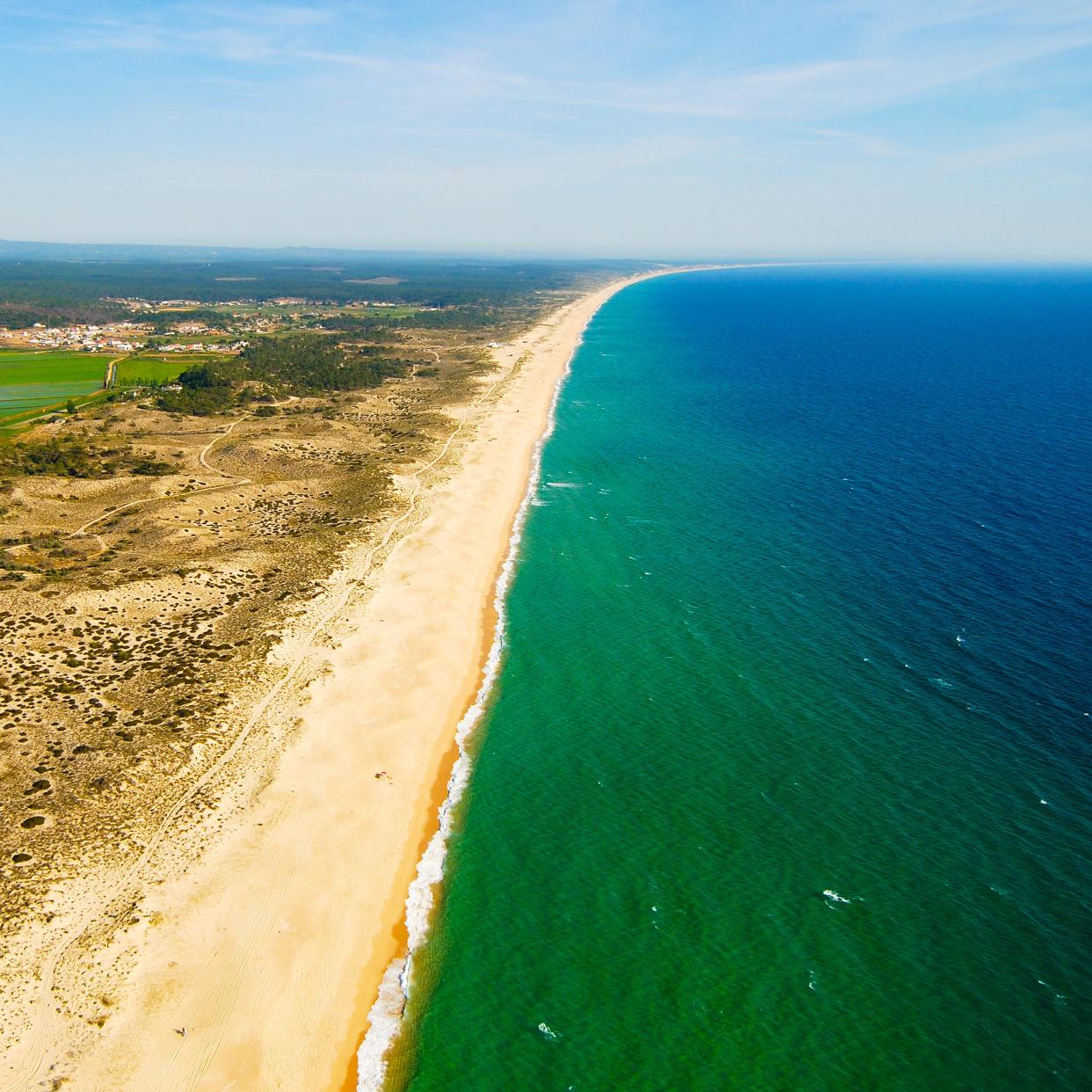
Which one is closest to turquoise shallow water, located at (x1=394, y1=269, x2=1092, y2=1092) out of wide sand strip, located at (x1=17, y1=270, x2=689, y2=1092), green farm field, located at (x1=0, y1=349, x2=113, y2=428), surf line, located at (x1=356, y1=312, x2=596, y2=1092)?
surf line, located at (x1=356, y1=312, x2=596, y2=1092)

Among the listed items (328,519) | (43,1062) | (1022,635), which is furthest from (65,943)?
(1022,635)

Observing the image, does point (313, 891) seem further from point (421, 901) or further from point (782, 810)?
point (782, 810)

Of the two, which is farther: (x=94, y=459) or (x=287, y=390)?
(x=287, y=390)

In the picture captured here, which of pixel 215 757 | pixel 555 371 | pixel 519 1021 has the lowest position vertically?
pixel 519 1021

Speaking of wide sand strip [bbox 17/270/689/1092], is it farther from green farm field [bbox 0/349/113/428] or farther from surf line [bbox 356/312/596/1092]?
green farm field [bbox 0/349/113/428]

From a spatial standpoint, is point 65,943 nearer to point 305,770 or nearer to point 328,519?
point 305,770

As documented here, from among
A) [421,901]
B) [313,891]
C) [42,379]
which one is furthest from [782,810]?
[42,379]
